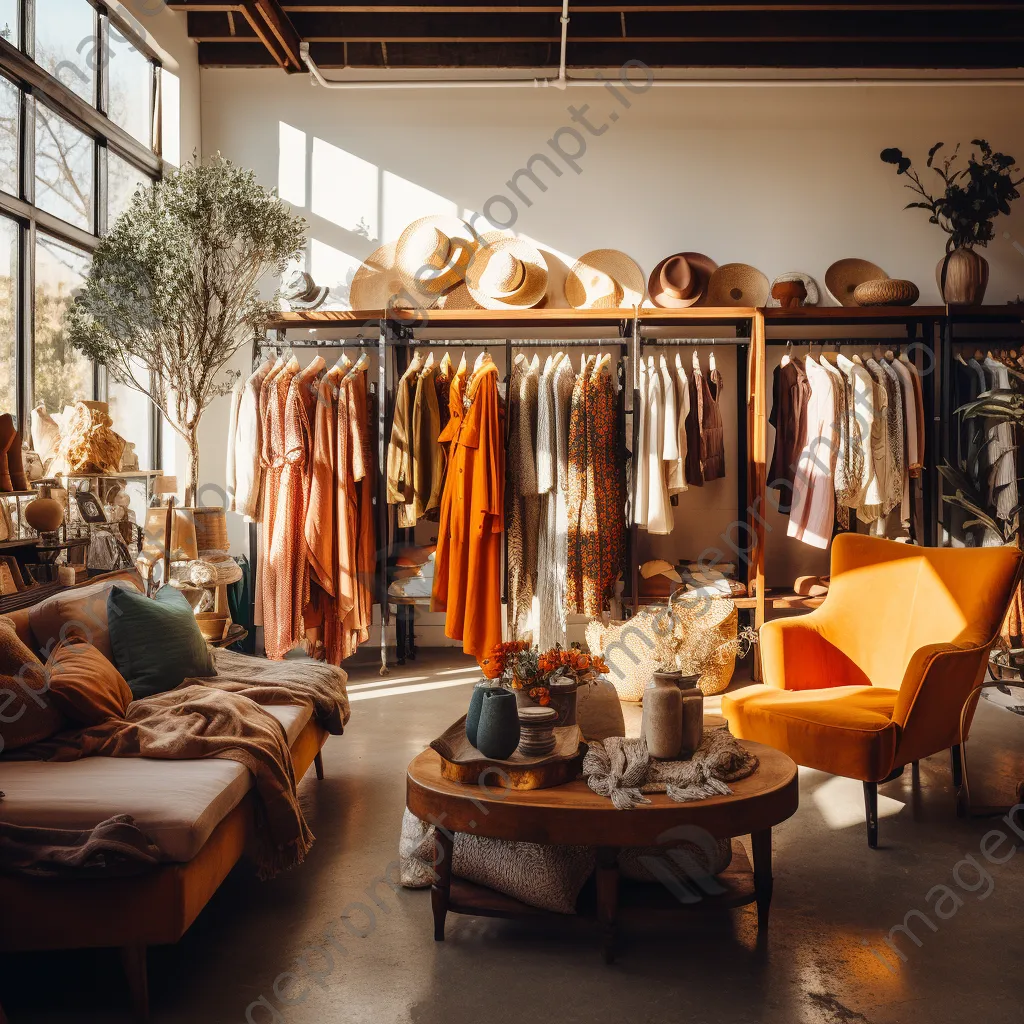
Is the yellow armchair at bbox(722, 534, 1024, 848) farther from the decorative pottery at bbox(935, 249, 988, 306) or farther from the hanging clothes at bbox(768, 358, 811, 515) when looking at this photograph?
the decorative pottery at bbox(935, 249, 988, 306)

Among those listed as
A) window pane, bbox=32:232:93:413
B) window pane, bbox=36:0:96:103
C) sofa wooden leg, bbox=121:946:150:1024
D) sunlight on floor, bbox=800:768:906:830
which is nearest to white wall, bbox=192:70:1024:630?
window pane, bbox=36:0:96:103

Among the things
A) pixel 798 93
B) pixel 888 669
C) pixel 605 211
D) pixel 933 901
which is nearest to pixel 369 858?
pixel 933 901

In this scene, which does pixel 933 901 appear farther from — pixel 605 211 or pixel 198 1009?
pixel 605 211

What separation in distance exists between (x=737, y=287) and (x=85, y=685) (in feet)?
14.9

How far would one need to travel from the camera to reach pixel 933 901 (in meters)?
2.61

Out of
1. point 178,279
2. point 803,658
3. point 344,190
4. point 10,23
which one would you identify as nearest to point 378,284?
point 344,190

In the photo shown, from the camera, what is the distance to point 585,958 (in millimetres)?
2314

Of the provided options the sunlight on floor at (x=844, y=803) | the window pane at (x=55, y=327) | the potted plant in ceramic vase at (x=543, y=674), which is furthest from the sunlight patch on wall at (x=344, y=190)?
the sunlight on floor at (x=844, y=803)

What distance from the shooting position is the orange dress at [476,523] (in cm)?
511

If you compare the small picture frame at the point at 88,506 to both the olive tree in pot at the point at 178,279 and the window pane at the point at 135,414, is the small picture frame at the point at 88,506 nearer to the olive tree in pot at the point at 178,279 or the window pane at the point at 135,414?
the olive tree in pot at the point at 178,279

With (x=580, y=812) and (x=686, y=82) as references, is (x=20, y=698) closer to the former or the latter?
(x=580, y=812)

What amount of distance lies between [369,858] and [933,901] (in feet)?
5.26

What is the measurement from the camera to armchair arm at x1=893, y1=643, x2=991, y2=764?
9.84 feet

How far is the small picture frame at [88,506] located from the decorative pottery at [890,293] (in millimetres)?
4187
